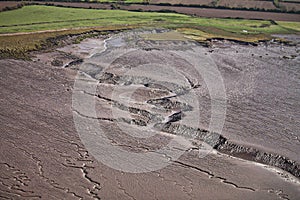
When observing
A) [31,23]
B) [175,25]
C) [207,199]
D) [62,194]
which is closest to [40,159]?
[62,194]

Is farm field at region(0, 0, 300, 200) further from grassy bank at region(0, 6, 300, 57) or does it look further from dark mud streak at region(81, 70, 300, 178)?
grassy bank at region(0, 6, 300, 57)

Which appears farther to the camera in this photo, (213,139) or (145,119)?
(145,119)

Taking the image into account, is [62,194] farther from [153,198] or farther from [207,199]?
[207,199]

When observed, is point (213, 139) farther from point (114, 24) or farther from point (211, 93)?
point (114, 24)

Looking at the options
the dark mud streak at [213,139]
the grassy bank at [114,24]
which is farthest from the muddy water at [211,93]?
the grassy bank at [114,24]

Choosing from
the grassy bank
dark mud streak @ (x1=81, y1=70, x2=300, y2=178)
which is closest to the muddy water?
dark mud streak @ (x1=81, y1=70, x2=300, y2=178)

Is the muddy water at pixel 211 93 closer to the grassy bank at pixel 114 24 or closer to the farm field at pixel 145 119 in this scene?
the farm field at pixel 145 119

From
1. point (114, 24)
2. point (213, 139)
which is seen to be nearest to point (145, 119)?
point (213, 139)
